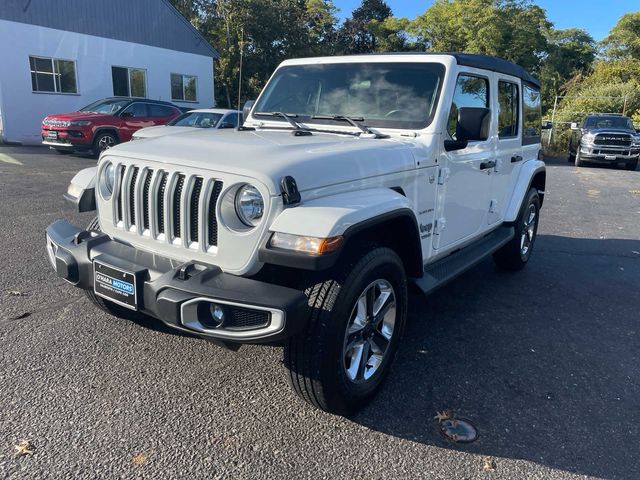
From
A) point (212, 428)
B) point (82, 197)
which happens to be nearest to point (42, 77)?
point (82, 197)

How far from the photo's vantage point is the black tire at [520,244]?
17.4ft

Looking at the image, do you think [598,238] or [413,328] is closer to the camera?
[413,328]

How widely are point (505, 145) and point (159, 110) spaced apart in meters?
12.0

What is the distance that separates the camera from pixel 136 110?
1407 cm

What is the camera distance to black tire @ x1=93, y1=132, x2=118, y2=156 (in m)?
13.1

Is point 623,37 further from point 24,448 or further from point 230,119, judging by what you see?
point 24,448

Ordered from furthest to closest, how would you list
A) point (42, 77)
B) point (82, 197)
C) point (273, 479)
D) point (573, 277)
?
1. point (42, 77)
2. point (573, 277)
3. point (82, 197)
4. point (273, 479)

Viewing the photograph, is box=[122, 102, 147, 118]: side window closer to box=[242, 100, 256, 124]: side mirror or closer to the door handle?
box=[242, 100, 256, 124]: side mirror

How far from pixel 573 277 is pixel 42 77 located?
1809 centimetres

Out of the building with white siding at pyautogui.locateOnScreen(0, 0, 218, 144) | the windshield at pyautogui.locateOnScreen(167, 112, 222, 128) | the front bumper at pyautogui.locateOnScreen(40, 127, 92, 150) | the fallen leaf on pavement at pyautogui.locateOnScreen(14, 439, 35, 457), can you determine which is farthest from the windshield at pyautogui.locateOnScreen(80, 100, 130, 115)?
the fallen leaf on pavement at pyautogui.locateOnScreen(14, 439, 35, 457)

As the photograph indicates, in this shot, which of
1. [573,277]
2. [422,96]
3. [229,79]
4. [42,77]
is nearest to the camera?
[422,96]

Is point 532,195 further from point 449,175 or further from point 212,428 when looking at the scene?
point 212,428

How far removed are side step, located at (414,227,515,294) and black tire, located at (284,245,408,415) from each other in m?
0.62

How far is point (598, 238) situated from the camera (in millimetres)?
7254
